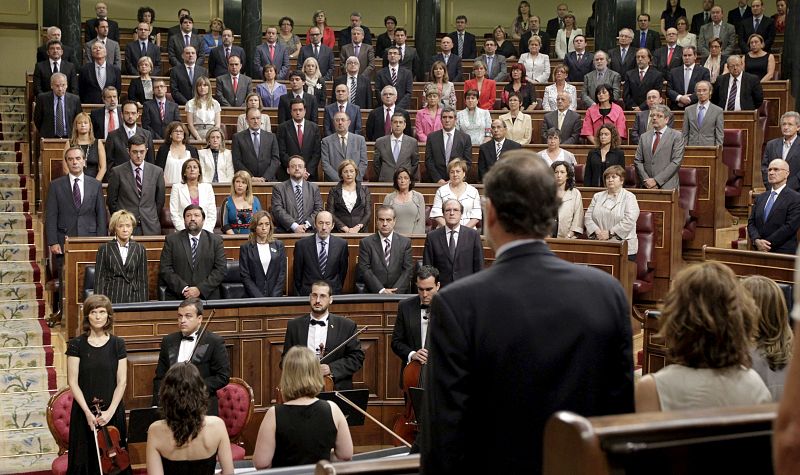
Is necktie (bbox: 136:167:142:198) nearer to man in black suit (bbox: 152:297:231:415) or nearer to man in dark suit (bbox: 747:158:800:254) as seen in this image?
man in black suit (bbox: 152:297:231:415)

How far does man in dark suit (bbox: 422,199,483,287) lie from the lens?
7188 mm

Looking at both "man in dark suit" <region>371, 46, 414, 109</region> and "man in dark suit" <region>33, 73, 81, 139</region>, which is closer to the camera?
"man in dark suit" <region>33, 73, 81, 139</region>

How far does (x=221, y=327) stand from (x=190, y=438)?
8.20 ft

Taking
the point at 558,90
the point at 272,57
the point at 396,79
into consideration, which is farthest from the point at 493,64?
the point at 272,57

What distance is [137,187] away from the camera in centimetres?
757

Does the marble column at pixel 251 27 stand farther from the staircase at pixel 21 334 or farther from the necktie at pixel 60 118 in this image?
the necktie at pixel 60 118

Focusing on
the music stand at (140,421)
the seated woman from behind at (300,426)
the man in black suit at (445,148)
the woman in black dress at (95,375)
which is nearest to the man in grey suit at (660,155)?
the man in black suit at (445,148)

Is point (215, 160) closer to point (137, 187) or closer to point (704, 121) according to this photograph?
point (137, 187)

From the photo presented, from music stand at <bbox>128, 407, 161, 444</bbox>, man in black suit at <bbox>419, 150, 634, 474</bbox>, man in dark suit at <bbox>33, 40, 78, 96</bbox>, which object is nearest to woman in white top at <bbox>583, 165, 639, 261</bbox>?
music stand at <bbox>128, 407, 161, 444</bbox>

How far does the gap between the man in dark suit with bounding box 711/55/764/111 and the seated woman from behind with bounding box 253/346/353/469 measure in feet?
23.0

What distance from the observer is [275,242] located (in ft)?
23.2

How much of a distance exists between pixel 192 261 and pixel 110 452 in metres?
1.94

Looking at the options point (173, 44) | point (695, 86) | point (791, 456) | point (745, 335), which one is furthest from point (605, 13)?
point (791, 456)

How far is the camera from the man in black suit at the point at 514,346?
66.1 inches
